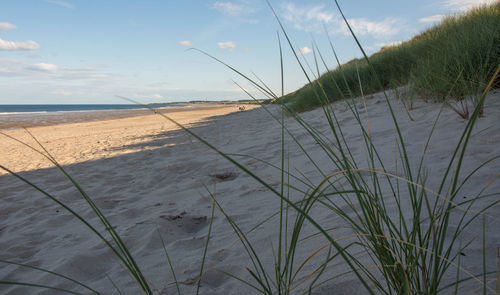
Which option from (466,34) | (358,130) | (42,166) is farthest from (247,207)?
(42,166)

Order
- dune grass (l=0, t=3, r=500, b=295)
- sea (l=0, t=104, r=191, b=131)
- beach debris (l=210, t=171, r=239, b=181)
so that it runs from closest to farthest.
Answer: dune grass (l=0, t=3, r=500, b=295) < beach debris (l=210, t=171, r=239, b=181) < sea (l=0, t=104, r=191, b=131)

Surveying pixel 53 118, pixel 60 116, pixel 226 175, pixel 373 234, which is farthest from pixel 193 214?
pixel 60 116

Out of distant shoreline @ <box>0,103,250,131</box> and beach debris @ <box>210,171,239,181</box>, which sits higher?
distant shoreline @ <box>0,103,250,131</box>

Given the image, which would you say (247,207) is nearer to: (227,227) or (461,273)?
(227,227)

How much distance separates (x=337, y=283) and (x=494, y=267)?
A: 1.56 feet

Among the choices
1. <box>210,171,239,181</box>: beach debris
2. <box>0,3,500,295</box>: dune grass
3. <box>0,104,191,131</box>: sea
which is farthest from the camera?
<box>0,104,191,131</box>: sea

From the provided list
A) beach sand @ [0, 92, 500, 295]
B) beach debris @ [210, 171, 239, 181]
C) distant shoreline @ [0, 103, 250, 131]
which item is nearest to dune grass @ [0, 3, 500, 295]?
beach sand @ [0, 92, 500, 295]

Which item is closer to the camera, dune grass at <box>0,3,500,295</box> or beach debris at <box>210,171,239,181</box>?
dune grass at <box>0,3,500,295</box>

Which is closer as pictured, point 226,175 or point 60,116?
point 226,175

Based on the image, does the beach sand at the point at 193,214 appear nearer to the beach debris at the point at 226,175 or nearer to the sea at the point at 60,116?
the beach debris at the point at 226,175

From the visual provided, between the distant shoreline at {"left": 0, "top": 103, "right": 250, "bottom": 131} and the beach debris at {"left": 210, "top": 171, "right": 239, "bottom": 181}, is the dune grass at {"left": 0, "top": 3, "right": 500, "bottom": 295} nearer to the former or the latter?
the beach debris at {"left": 210, "top": 171, "right": 239, "bottom": 181}

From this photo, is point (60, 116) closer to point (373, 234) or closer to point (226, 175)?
point (226, 175)

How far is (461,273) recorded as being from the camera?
1006 millimetres

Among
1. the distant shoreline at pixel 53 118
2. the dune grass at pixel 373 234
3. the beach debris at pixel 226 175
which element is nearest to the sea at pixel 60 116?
the distant shoreline at pixel 53 118
